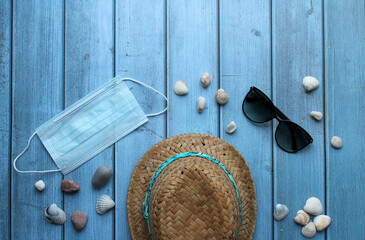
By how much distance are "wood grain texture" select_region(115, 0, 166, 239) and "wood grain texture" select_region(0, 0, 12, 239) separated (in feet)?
1.08

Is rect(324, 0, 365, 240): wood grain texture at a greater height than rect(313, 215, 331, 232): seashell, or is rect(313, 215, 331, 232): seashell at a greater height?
rect(324, 0, 365, 240): wood grain texture

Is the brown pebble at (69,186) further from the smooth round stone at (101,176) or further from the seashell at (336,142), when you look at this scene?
the seashell at (336,142)

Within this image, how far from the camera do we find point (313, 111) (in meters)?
0.89

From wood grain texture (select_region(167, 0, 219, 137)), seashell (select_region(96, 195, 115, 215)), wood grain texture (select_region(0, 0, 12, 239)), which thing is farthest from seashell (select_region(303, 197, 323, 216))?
wood grain texture (select_region(0, 0, 12, 239))

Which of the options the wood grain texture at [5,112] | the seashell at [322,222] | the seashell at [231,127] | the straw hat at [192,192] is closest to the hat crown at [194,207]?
the straw hat at [192,192]

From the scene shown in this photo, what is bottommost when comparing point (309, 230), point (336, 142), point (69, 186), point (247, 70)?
point (309, 230)

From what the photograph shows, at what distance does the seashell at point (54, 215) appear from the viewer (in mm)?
856

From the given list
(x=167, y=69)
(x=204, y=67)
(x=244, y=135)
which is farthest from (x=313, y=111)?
(x=167, y=69)

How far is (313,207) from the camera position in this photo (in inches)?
34.1

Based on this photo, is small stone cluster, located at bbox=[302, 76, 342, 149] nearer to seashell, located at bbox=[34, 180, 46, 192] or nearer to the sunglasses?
the sunglasses

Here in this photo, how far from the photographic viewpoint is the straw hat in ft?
2.19

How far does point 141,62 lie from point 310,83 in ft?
1.66

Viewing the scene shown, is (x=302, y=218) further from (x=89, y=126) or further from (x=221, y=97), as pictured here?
(x=89, y=126)

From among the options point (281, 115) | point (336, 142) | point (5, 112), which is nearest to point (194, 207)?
point (281, 115)
